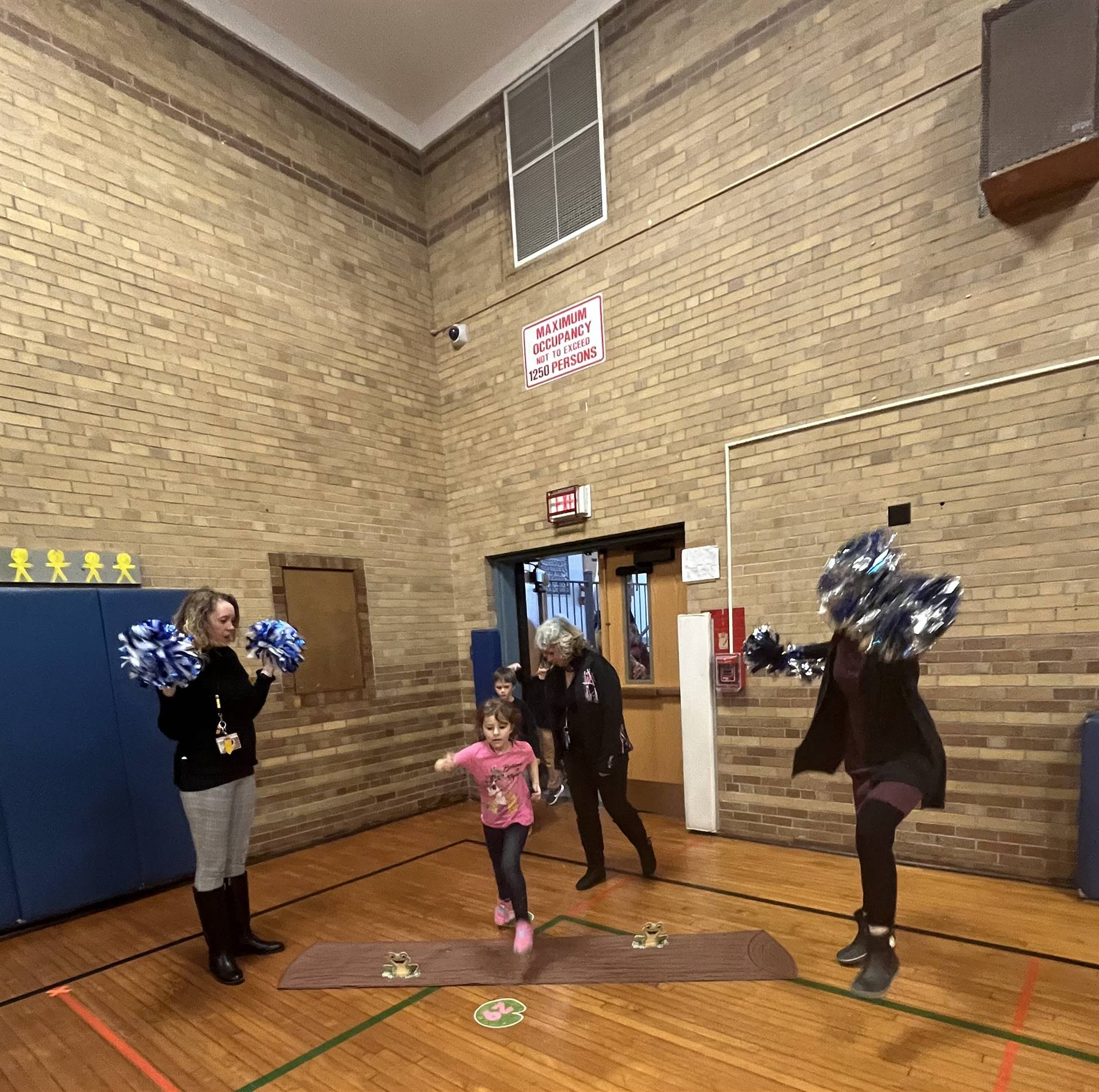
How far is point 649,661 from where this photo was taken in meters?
5.55

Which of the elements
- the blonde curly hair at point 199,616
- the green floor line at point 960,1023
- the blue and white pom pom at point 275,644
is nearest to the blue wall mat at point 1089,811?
the green floor line at point 960,1023

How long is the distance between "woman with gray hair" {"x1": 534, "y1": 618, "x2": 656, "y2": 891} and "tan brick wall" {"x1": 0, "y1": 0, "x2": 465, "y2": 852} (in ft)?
7.69

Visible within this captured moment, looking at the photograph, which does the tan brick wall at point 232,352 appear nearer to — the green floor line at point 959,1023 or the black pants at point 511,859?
the black pants at point 511,859

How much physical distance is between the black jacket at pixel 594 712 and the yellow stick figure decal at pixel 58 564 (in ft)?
10.3

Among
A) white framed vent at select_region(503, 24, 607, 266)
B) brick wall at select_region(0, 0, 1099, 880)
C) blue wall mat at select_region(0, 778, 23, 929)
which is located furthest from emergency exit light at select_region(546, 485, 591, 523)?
blue wall mat at select_region(0, 778, 23, 929)

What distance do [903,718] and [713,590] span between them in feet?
7.84

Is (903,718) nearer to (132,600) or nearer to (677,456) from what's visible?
(677,456)

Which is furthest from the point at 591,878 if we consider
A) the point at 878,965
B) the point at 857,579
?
the point at 857,579

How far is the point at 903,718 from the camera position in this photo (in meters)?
2.31

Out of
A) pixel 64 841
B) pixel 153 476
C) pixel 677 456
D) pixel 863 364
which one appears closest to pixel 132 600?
pixel 153 476

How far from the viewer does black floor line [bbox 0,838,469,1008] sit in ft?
10.2

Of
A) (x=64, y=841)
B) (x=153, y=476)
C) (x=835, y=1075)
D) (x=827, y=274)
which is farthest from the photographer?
(x=153, y=476)

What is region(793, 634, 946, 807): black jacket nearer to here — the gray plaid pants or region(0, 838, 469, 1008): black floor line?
the gray plaid pants

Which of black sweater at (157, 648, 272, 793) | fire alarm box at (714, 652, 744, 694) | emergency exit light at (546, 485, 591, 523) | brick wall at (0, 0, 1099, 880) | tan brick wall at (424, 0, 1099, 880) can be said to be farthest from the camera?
emergency exit light at (546, 485, 591, 523)
